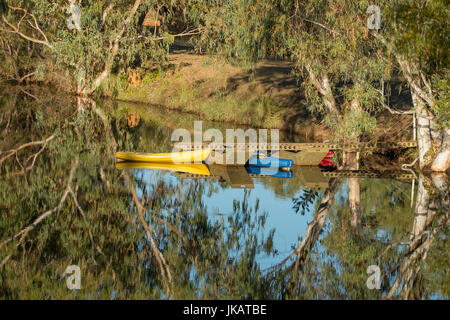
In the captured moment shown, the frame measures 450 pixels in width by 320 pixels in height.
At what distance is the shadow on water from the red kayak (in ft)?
4.13

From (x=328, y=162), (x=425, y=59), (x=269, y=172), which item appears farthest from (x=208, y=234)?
(x=328, y=162)

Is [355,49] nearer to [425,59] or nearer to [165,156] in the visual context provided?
[425,59]

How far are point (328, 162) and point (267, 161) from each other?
2102 millimetres

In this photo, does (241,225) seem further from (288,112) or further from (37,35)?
(37,35)

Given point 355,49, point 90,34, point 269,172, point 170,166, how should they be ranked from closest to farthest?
point 355,49
point 269,172
point 170,166
point 90,34

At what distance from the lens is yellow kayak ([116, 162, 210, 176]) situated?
21.7 m

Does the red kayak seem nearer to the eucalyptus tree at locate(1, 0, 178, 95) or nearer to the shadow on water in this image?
the shadow on water

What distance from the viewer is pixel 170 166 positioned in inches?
878

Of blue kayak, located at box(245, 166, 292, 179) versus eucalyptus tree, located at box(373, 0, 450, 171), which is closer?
eucalyptus tree, located at box(373, 0, 450, 171)

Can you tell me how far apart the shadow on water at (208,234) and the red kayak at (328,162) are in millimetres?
1260

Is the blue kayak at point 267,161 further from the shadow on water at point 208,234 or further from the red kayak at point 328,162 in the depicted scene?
the red kayak at point 328,162

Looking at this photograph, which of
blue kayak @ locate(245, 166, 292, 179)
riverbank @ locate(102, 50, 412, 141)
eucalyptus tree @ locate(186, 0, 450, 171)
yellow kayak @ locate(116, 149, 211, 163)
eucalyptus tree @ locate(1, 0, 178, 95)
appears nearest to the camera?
eucalyptus tree @ locate(186, 0, 450, 171)

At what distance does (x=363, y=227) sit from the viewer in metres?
15.8

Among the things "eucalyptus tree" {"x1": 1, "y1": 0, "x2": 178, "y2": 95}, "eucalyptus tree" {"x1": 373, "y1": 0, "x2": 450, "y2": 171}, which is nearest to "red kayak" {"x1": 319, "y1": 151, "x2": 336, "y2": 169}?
"eucalyptus tree" {"x1": 373, "y1": 0, "x2": 450, "y2": 171}
